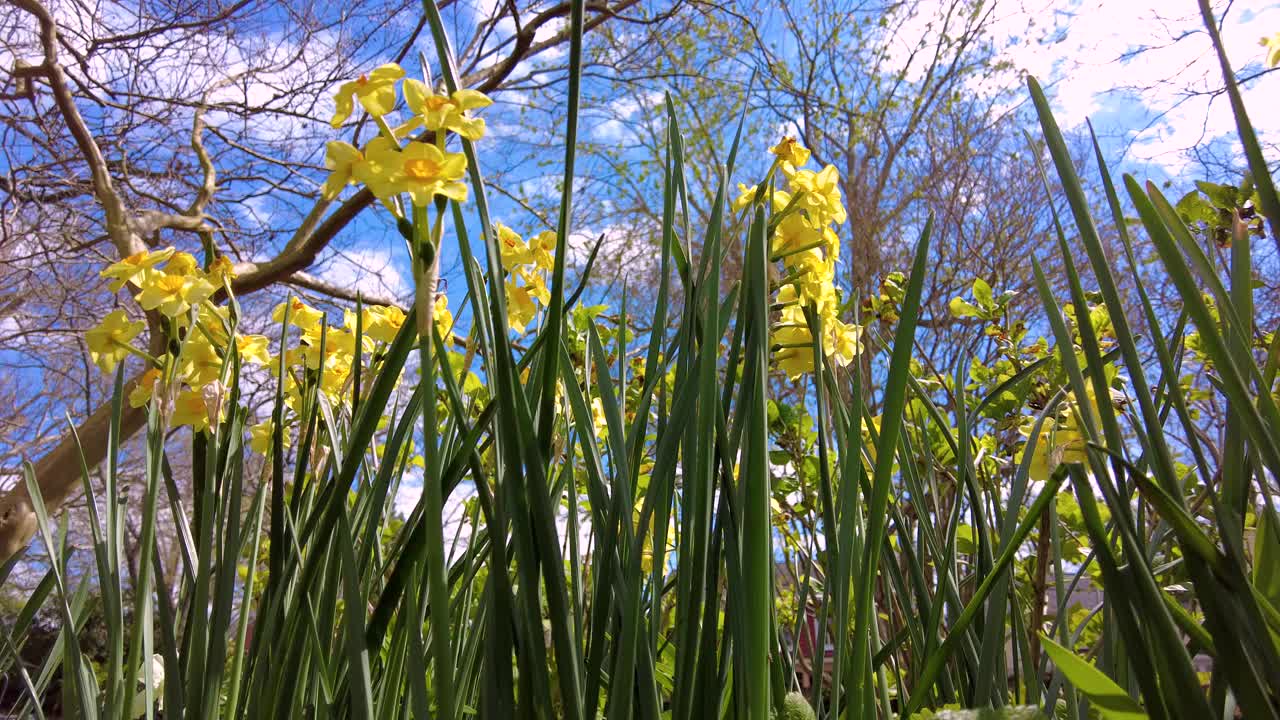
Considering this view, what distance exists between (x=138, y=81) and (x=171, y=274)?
4.90m

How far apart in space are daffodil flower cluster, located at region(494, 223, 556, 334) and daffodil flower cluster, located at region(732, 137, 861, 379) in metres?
0.19

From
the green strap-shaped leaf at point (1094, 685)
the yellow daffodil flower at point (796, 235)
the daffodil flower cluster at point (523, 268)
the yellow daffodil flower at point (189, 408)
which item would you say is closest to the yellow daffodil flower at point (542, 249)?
the daffodil flower cluster at point (523, 268)

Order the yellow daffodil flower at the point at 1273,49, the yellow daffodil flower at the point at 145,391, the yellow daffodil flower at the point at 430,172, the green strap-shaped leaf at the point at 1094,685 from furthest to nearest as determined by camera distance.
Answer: the yellow daffodil flower at the point at 145,391 < the yellow daffodil flower at the point at 1273,49 < the yellow daffodil flower at the point at 430,172 < the green strap-shaped leaf at the point at 1094,685

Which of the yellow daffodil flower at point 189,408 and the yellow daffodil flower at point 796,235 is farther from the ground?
the yellow daffodil flower at point 796,235

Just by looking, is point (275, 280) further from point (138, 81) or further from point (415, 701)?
point (415, 701)

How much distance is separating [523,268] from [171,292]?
0.31 meters

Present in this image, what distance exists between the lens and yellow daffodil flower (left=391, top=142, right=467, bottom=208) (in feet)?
1.28

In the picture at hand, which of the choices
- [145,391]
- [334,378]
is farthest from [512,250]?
[145,391]

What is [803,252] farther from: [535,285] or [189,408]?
[189,408]

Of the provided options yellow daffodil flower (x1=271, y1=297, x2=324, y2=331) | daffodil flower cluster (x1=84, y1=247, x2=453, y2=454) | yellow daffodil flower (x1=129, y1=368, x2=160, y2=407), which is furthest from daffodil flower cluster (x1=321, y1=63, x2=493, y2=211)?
yellow daffodil flower (x1=129, y1=368, x2=160, y2=407)

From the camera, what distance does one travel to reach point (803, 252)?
0.61 metres

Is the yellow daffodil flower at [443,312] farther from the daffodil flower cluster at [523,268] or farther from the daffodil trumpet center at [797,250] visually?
the daffodil trumpet center at [797,250]

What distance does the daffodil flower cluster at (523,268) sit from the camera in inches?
28.6

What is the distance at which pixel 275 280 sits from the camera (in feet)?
15.1
